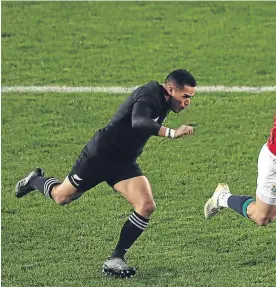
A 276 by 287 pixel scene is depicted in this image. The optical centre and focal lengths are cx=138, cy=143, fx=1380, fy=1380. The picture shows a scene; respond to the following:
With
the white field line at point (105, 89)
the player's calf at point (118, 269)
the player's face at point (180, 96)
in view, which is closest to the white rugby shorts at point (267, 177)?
the player's face at point (180, 96)

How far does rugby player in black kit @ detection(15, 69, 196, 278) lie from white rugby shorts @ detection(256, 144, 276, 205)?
92 cm

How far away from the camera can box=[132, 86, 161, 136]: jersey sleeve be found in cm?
1282

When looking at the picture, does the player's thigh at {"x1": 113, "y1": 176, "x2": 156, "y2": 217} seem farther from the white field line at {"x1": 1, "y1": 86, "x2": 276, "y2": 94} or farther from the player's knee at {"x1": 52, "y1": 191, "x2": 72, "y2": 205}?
the white field line at {"x1": 1, "y1": 86, "x2": 276, "y2": 94}

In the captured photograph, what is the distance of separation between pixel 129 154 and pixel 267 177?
1396 mm

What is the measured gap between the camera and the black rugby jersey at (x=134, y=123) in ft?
42.6

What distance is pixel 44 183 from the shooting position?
1467 centimetres

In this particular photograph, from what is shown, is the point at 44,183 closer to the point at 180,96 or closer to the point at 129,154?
the point at 129,154

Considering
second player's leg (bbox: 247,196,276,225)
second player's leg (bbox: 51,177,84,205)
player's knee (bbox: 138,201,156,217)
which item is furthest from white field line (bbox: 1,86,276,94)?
player's knee (bbox: 138,201,156,217)

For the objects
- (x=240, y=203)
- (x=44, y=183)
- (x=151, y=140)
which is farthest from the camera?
(x=151, y=140)

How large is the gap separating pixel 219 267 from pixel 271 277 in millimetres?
582

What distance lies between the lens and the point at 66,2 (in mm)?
23938

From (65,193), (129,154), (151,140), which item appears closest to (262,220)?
(129,154)

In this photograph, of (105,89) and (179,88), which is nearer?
(179,88)

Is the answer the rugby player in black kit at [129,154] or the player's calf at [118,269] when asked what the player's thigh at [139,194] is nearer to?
the rugby player in black kit at [129,154]
